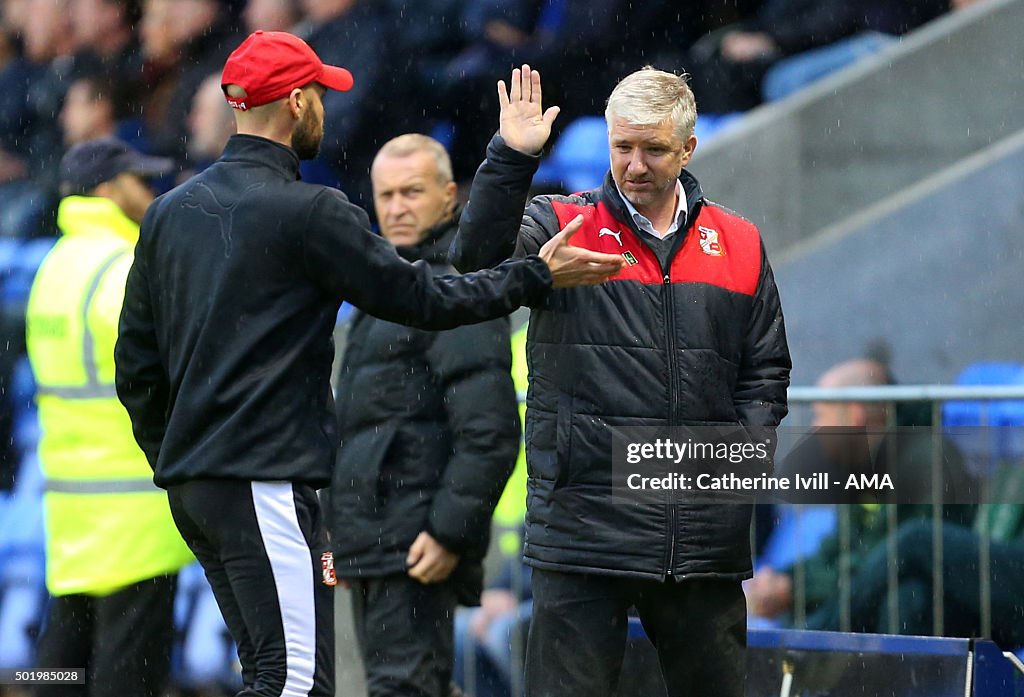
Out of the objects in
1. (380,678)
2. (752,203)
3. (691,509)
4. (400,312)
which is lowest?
(380,678)

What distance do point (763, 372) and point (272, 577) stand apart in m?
1.25

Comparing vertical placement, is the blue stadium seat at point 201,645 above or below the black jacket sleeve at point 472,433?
below

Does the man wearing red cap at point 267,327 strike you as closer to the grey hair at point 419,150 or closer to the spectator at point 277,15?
the grey hair at point 419,150

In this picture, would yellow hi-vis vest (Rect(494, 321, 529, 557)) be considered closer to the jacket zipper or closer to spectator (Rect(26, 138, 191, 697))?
spectator (Rect(26, 138, 191, 697))

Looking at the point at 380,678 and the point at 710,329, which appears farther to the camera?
the point at 380,678

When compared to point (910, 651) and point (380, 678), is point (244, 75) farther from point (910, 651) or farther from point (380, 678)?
point (910, 651)

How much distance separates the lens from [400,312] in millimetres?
3785

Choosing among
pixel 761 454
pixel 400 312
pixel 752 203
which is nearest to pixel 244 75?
pixel 400 312

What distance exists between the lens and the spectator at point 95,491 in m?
4.88

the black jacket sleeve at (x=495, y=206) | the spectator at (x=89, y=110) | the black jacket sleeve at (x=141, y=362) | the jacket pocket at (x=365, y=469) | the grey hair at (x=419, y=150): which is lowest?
the jacket pocket at (x=365, y=469)

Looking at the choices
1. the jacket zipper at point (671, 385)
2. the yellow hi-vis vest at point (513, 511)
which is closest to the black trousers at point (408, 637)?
the yellow hi-vis vest at point (513, 511)

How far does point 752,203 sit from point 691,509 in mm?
2989

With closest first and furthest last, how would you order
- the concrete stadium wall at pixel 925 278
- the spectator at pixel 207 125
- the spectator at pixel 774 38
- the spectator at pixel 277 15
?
the concrete stadium wall at pixel 925 278, the spectator at pixel 774 38, the spectator at pixel 207 125, the spectator at pixel 277 15

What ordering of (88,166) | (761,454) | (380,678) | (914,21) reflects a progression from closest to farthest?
1. (761,454)
2. (380,678)
3. (88,166)
4. (914,21)
